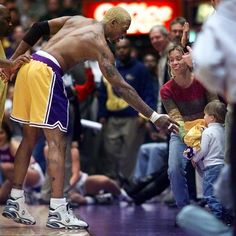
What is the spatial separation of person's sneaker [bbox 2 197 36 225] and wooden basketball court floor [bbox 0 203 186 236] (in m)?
0.07

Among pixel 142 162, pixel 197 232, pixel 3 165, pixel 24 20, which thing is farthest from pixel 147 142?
pixel 197 232

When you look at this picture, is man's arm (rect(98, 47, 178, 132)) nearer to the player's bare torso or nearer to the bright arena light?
the player's bare torso

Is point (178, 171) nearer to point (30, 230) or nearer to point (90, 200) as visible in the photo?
point (30, 230)

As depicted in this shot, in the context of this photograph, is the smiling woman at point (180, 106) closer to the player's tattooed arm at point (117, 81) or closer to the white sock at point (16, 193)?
the player's tattooed arm at point (117, 81)

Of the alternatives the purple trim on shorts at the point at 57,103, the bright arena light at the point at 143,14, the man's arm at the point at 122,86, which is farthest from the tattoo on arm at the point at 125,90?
the bright arena light at the point at 143,14

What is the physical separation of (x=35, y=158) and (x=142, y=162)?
152 cm

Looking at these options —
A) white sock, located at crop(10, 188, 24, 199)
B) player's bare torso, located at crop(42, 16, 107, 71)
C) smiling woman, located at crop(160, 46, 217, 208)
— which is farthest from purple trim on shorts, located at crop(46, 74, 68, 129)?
smiling woman, located at crop(160, 46, 217, 208)

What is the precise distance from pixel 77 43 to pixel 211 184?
1.84 meters

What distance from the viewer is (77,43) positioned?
9023mm

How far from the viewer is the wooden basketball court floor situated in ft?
28.8

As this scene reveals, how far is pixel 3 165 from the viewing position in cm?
1295

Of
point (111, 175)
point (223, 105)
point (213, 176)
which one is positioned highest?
point (223, 105)

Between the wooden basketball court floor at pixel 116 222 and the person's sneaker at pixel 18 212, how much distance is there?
0.07 m

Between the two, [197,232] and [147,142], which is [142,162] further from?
[197,232]
